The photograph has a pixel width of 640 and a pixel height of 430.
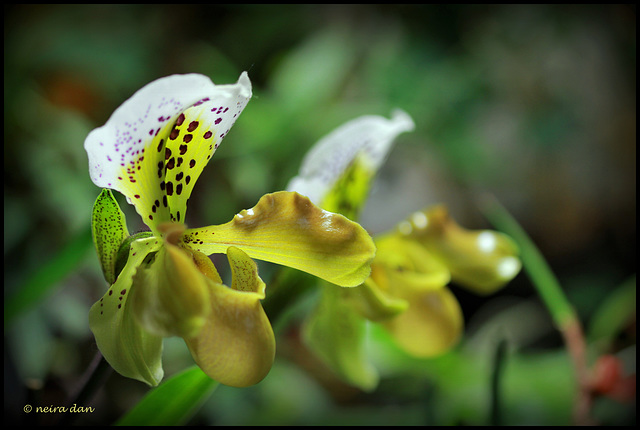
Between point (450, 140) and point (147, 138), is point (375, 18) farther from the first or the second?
point (147, 138)

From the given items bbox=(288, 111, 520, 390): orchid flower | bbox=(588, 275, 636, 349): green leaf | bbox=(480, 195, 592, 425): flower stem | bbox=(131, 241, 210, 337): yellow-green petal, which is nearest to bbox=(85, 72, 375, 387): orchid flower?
bbox=(131, 241, 210, 337): yellow-green petal

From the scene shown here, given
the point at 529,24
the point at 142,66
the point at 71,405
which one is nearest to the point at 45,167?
the point at 142,66

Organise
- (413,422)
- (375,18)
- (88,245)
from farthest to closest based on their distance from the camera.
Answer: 1. (375,18)
2. (413,422)
3. (88,245)

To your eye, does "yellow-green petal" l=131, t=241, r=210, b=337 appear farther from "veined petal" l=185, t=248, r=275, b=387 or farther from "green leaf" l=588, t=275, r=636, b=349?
"green leaf" l=588, t=275, r=636, b=349

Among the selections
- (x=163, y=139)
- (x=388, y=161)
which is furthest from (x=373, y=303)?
(x=388, y=161)

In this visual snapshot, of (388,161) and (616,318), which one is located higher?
(388,161)

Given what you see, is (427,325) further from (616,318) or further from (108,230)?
(616,318)

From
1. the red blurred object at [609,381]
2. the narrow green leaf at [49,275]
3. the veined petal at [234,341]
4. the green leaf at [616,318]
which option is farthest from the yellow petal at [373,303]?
the green leaf at [616,318]
